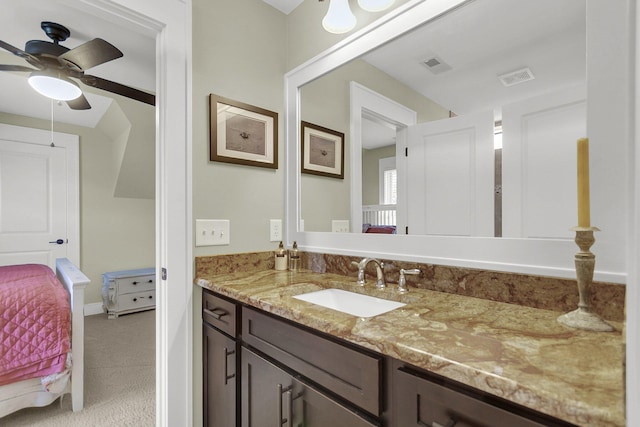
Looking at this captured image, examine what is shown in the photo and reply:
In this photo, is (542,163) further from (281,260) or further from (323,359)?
(281,260)

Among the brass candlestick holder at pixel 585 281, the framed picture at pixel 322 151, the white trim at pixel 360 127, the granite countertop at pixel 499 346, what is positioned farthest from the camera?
the framed picture at pixel 322 151

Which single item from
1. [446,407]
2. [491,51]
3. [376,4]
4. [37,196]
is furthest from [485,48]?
[37,196]

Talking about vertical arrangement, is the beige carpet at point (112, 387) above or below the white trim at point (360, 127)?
below

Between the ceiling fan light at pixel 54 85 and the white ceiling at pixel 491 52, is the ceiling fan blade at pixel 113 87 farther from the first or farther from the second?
the white ceiling at pixel 491 52

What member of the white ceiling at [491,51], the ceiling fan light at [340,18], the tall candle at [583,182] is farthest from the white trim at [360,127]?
the tall candle at [583,182]

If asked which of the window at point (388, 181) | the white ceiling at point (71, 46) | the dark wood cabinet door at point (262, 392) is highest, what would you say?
the white ceiling at point (71, 46)

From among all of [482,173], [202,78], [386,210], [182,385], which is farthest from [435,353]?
[202,78]

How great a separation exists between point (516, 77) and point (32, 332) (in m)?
2.72

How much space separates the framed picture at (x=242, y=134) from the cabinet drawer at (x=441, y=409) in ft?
4.26

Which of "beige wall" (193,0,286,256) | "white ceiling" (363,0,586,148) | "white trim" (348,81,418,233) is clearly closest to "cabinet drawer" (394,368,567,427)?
"white trim" (348,81,418,233)

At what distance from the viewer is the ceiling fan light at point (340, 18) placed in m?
1.38

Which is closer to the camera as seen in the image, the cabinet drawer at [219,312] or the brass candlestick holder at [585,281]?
the brass candlestick holder at [585,281]

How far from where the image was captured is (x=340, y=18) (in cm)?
139

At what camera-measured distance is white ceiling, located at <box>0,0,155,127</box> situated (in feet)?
5.66
